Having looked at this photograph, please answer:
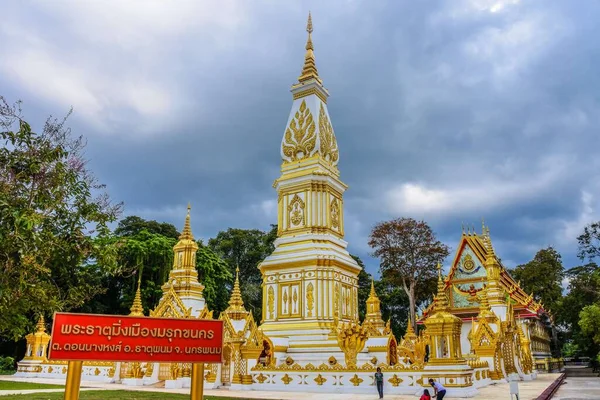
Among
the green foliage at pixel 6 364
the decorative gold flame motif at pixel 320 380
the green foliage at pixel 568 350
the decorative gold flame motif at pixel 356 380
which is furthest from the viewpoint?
the green foliage at pixel 568 350

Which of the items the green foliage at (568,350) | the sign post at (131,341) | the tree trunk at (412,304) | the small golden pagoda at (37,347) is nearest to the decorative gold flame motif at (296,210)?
the small golden pagoda at (37,347)

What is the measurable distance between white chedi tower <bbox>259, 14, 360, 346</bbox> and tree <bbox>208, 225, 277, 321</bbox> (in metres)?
23.9

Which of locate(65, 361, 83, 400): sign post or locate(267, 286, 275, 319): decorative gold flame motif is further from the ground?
locate(267, 286, 275, 319): decorative gold flame motif

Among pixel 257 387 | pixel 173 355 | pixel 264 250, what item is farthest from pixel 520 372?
pixel 264 250

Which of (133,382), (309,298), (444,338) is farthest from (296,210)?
(444,338)

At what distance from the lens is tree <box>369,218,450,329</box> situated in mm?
42812

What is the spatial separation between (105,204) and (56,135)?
1663mm

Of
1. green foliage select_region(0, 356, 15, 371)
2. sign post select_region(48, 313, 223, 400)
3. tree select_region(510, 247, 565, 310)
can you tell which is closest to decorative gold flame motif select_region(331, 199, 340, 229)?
sign post select_region(48, 313, 223, 400)

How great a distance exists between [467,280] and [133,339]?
113ft

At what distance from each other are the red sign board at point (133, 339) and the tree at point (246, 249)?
42253mm

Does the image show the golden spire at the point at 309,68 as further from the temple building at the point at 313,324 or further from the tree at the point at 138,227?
the tree at the point at 138,227

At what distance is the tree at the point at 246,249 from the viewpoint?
5197 centimetres

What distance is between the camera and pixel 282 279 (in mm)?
24453

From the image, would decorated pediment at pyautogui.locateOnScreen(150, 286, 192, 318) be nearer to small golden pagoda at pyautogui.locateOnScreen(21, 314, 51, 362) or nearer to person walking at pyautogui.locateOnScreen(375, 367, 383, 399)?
small golden pagoda at pyautogui.locateOnScreen(21, 314, 51, 362)
